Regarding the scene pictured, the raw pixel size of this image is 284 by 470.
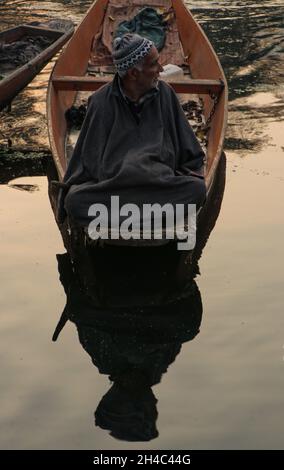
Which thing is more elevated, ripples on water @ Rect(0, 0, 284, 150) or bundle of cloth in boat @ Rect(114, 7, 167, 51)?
bundle of cloth in boat @ Rect(114, 7, 167, 51)

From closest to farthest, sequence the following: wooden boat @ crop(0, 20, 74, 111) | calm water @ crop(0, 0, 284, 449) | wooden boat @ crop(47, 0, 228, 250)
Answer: calm water @ crop(0, 0, 284, 449), wooden boat @ crop(47, 0, 228, 250), wooden boat @ crop(0, 20, 74, 111)

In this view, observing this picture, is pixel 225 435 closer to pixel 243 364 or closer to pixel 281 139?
pixel 243 364

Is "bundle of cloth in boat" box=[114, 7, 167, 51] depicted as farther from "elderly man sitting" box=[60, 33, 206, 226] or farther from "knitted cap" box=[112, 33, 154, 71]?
"knitted cap" box=[112, 33, 154, 71]

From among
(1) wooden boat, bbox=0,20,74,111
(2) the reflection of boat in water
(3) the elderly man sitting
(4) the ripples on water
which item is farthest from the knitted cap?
(4) the ripples on water

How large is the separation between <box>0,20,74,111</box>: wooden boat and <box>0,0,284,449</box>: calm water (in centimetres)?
79

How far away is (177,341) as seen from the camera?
4.96 m

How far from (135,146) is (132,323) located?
3.92 feet

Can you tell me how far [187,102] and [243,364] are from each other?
3768 millimetres

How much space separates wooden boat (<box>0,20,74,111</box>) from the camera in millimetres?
8016

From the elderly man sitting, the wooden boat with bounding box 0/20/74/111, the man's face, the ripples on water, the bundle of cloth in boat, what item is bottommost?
the ripples on water

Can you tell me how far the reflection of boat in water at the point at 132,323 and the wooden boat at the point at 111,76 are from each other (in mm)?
755

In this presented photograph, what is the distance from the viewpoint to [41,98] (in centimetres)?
964

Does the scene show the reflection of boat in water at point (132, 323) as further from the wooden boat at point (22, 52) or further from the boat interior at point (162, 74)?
the wooden boat at point (22, 52)

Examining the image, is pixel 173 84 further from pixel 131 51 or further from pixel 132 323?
pixel 132 323
